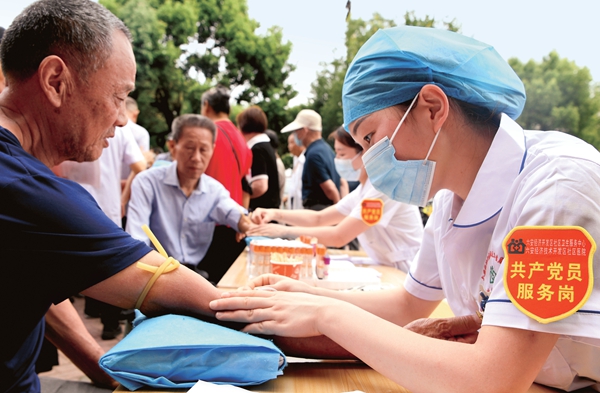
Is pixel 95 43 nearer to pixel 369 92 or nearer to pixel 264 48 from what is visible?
pixel 369 92

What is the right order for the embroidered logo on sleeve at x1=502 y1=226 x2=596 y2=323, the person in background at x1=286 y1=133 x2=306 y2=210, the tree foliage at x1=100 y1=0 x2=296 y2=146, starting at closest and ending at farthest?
the embroidered logo on sleeve at x1=502 y1=226 x2=596 y2=323, the person in background at x1=286 y1=133 x2=306 y2=210, the tree foliage at x1=100 y1=0 x2=296 y2=146

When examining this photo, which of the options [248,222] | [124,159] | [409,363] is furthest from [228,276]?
[124,159]

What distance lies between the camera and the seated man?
121 inches

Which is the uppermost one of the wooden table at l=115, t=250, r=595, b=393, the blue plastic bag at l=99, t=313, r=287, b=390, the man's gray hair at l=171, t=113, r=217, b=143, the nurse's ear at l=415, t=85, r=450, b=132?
the nurse's ear at l=415, t=85, r=450, b=132

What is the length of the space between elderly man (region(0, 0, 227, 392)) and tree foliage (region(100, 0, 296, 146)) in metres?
10.6

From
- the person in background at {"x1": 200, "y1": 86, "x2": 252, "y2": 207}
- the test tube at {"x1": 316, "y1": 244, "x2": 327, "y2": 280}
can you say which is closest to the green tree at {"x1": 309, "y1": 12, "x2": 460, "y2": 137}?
the person in background at {"x1": 200, "y1": 86, "x2": 252, "y2": 207}

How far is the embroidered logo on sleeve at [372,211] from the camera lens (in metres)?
2.96

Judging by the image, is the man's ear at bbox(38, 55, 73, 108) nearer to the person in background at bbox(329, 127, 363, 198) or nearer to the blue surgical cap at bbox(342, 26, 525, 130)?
the blue surgical cap at bbox(342, 26, 525, 130)

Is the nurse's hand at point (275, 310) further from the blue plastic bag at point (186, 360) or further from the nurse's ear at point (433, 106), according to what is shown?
the nurse's ear at point (433, 106)

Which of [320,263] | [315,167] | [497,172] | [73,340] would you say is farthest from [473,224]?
[315,167]

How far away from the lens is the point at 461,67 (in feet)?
3.60

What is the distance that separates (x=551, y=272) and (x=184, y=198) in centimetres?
269

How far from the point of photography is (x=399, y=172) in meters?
1.25

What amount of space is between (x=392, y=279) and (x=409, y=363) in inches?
65.9
